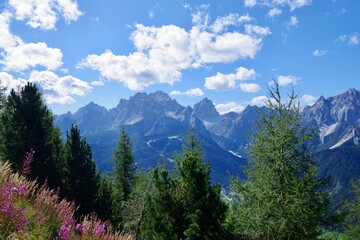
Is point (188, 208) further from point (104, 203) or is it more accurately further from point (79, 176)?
point (104, 203)

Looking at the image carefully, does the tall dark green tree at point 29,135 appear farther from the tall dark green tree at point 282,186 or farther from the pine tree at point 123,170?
the tall dark green tree at point 282,186

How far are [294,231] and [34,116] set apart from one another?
23.1 metres

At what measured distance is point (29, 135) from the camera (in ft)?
86.2

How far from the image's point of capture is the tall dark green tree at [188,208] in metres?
14.0

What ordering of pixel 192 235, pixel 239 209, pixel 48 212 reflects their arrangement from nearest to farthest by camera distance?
pixel 48 212
pixel 192 235
pixel 239 209

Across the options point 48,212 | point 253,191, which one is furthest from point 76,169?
point 48,212

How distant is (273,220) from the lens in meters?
14.7

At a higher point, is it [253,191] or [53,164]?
[253,191]

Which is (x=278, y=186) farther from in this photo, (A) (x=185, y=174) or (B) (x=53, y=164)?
(B) (x=53, y=164)

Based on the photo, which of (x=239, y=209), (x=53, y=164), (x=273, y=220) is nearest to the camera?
(x=273, y=220)

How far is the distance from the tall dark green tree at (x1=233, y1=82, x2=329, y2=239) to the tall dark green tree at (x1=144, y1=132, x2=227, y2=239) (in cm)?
201

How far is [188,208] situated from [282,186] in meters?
4.58

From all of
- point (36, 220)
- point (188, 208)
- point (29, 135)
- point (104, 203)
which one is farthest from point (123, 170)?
point (36, 220)

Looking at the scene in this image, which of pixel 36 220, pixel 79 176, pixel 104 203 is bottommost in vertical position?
pixel 104 203
